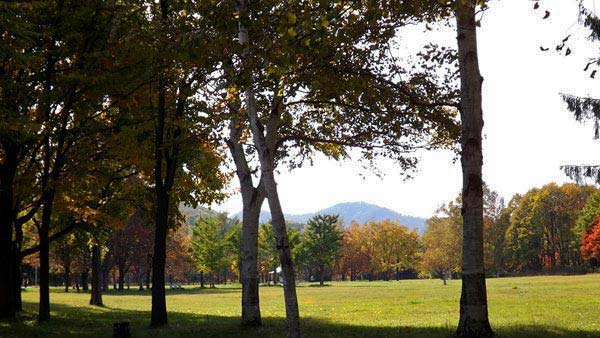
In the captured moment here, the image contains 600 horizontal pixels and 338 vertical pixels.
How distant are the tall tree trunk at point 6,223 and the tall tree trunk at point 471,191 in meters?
15.8

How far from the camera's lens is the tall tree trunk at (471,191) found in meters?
12.1

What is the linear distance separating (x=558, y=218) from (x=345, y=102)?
9662cm

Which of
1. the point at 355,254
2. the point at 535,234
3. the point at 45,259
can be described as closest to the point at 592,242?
the point at 535,234

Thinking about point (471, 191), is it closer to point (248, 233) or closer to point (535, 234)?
point (248, 233)

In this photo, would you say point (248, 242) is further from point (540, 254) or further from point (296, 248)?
point (540, 254)

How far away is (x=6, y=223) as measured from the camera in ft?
67.9

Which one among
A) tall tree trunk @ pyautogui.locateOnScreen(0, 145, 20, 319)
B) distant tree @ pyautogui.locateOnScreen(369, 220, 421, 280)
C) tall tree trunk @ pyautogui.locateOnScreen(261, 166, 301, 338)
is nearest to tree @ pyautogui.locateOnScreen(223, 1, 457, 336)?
tall tree trunk @ pyautogui.locateOnScreen(261, 166, 301, 338)

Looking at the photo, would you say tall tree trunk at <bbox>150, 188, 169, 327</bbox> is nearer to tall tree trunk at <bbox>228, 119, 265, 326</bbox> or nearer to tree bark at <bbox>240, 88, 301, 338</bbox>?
tall tree trunk at <bbox>228, 119, 265, 326</bbox>

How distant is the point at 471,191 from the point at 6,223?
55.3 ft

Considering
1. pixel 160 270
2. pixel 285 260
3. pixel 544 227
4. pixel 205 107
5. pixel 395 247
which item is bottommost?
pixel 395 247

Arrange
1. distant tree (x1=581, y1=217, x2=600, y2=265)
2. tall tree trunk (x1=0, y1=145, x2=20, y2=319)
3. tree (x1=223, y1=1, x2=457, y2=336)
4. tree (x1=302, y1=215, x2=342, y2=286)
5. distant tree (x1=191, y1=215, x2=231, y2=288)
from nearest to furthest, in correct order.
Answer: tree (x1=223, y1=1, x2=457, y2=336), tall tree trunk (x1=0, y1=145, x2=20, y2=319), distant tree (x1=581, y1=217, x2=600, y2=265), distant tree (x1=191, y1=215, x2=231, y2=288), tree (x1=302, y1=215, x2=342, y2=286)

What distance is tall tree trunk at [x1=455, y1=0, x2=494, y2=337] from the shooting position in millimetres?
12062

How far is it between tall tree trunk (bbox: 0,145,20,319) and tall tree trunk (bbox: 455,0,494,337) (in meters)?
15.8

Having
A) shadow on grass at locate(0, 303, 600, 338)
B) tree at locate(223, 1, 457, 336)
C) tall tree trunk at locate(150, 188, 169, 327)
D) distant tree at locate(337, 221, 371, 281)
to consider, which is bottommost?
distant tree at locate(337, 221, 371, 281)
